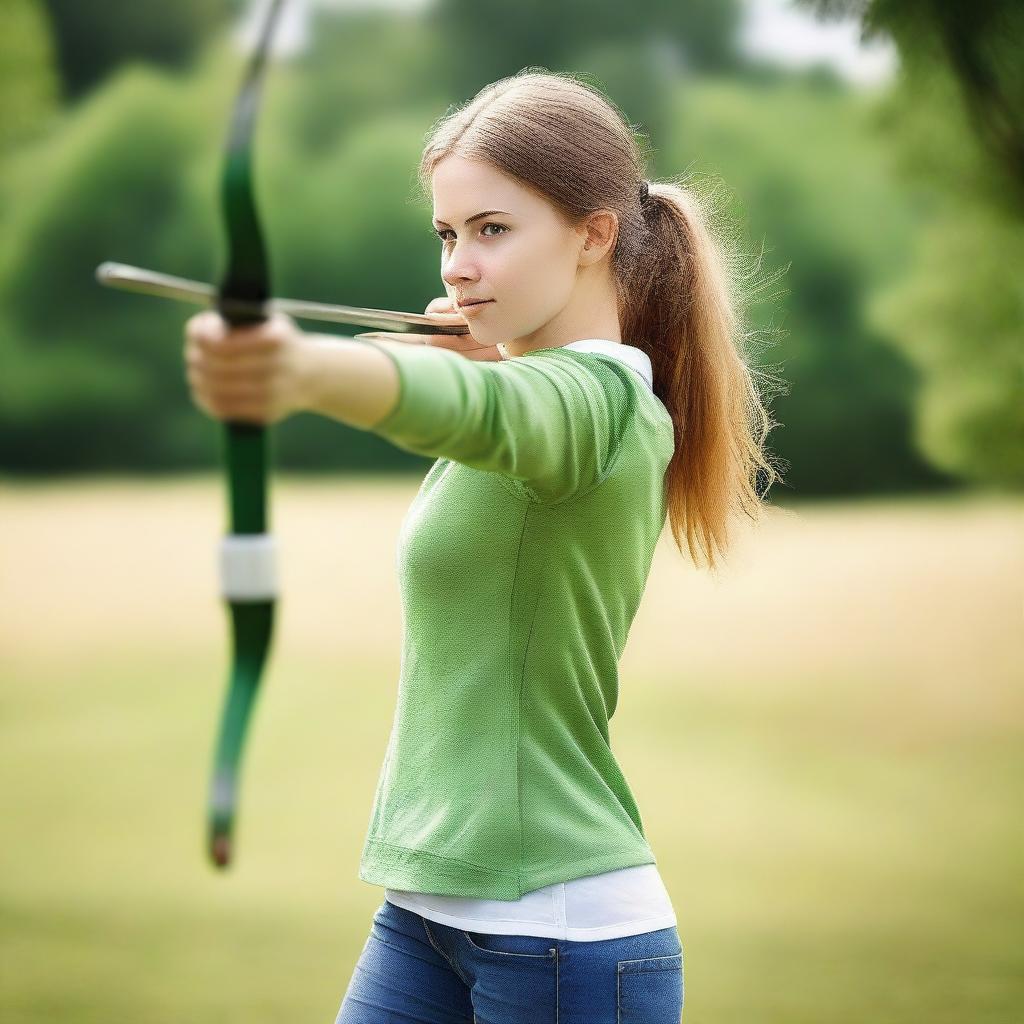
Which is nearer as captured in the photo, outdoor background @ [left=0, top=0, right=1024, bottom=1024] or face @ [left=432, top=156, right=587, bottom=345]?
face @ [left=432, top=156, right=587, bottom=345]

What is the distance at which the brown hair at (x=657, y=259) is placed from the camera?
3.87 ft

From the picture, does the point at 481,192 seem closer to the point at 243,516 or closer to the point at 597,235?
the point at 597,235

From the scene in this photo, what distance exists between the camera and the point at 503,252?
115cm

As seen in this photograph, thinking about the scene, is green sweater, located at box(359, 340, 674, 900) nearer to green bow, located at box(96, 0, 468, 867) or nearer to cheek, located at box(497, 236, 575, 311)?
cheek, located at box(497, 236, 575, 311)

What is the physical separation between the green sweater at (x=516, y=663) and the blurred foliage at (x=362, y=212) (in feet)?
17.8

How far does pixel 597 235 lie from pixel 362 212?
559cm

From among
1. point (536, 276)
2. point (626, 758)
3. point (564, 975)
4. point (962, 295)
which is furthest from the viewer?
point (626, 758)

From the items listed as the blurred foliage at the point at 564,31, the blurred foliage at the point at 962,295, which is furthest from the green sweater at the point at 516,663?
the blurred foliage at the point at 564,31

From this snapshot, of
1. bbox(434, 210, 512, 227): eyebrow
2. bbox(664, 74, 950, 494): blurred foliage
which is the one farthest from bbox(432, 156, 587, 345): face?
bbox(664, 74, 950, 494): blurred foliage

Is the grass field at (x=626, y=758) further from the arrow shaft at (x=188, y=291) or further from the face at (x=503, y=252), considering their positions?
the arrow shaft at (x=188, y=291)

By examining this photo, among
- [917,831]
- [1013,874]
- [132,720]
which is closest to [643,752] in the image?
[917,831]

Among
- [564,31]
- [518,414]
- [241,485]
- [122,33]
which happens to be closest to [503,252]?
[518,414]

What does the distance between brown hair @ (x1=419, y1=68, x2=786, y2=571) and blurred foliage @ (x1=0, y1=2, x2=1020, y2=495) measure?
205 inches

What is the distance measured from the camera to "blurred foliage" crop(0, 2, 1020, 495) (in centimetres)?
662
